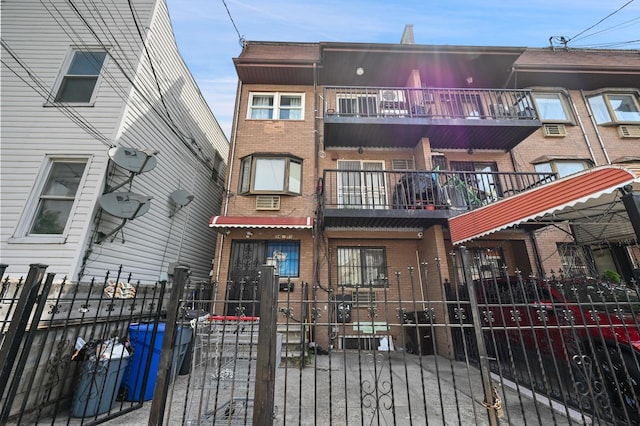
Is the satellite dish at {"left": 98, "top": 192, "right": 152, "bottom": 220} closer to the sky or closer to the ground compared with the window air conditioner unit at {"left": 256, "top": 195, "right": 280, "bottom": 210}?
closer to the ground

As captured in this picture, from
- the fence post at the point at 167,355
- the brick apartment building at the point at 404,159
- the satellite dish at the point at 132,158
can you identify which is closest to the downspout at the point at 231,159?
the brick apartment building at the point at 404,159

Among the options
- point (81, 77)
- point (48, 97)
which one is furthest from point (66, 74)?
point (48, 97)

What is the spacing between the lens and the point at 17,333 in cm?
281

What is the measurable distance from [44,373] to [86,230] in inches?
115

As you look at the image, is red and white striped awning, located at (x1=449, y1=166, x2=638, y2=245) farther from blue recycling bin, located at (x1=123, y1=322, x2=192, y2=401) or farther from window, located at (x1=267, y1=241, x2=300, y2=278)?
blue recycling bin, located at (x1=123, y1=322, x2=192, y2=401)

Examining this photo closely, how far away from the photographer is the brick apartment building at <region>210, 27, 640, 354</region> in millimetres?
7914

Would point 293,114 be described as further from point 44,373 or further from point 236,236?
point 44,373

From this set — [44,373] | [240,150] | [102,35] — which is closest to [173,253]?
[240,150]

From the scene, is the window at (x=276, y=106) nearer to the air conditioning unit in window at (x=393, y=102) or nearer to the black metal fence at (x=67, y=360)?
the air conditioning unit in window at (x=393, y=102)

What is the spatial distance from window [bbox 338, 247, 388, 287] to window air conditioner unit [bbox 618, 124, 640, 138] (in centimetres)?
1093

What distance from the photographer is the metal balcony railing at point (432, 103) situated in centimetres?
905

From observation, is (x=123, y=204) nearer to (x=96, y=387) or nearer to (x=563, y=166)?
(x=96, y=387)

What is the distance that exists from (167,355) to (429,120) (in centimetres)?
936

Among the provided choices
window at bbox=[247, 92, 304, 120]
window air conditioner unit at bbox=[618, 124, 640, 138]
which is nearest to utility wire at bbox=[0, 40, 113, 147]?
window at bbox=[247, 92, 304, 120]
